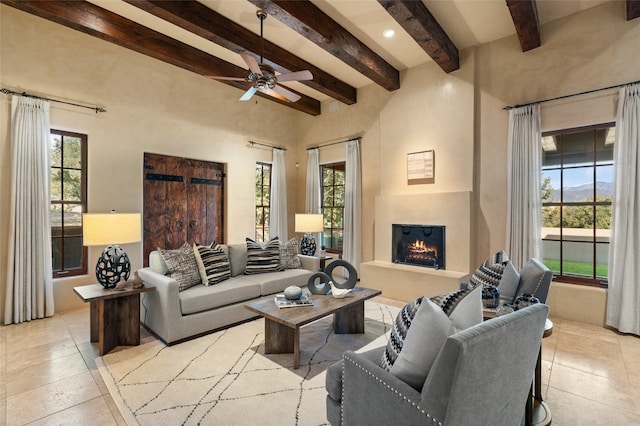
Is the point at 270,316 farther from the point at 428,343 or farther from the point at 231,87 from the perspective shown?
the point at 231,87

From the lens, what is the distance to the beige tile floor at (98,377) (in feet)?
6.38

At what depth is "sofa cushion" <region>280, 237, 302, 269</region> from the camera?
170 inches

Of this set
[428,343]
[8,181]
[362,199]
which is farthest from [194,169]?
[428,343]

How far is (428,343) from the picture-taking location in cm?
125

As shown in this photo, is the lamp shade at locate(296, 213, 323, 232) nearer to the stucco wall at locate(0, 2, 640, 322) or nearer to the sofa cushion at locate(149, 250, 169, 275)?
the stucco wall at locate(0, 2, 640, 322)

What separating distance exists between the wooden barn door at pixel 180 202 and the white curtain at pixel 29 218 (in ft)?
3.75

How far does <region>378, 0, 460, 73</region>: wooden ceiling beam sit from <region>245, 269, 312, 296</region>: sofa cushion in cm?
319

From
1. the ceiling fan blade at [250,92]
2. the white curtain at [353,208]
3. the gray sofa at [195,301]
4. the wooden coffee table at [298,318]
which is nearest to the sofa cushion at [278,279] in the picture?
the gray sofa at [195,301]

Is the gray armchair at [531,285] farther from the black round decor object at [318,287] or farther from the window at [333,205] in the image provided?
the window at [333,205]

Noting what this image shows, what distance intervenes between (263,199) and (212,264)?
9.03 feet

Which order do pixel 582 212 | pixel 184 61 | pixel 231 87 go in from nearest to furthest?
pixel 582 212, pixel 184 61, pixel 231 87

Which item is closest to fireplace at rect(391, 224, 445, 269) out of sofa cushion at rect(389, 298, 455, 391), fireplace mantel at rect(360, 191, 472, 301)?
fireplace mantel at rect(360, 191, 472, 301)

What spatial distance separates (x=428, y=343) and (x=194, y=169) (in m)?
4.75

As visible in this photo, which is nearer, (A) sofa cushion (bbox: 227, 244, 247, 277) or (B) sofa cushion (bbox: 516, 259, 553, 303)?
(B) sofa cushion (bbox: 516, 259, 553, 303)
